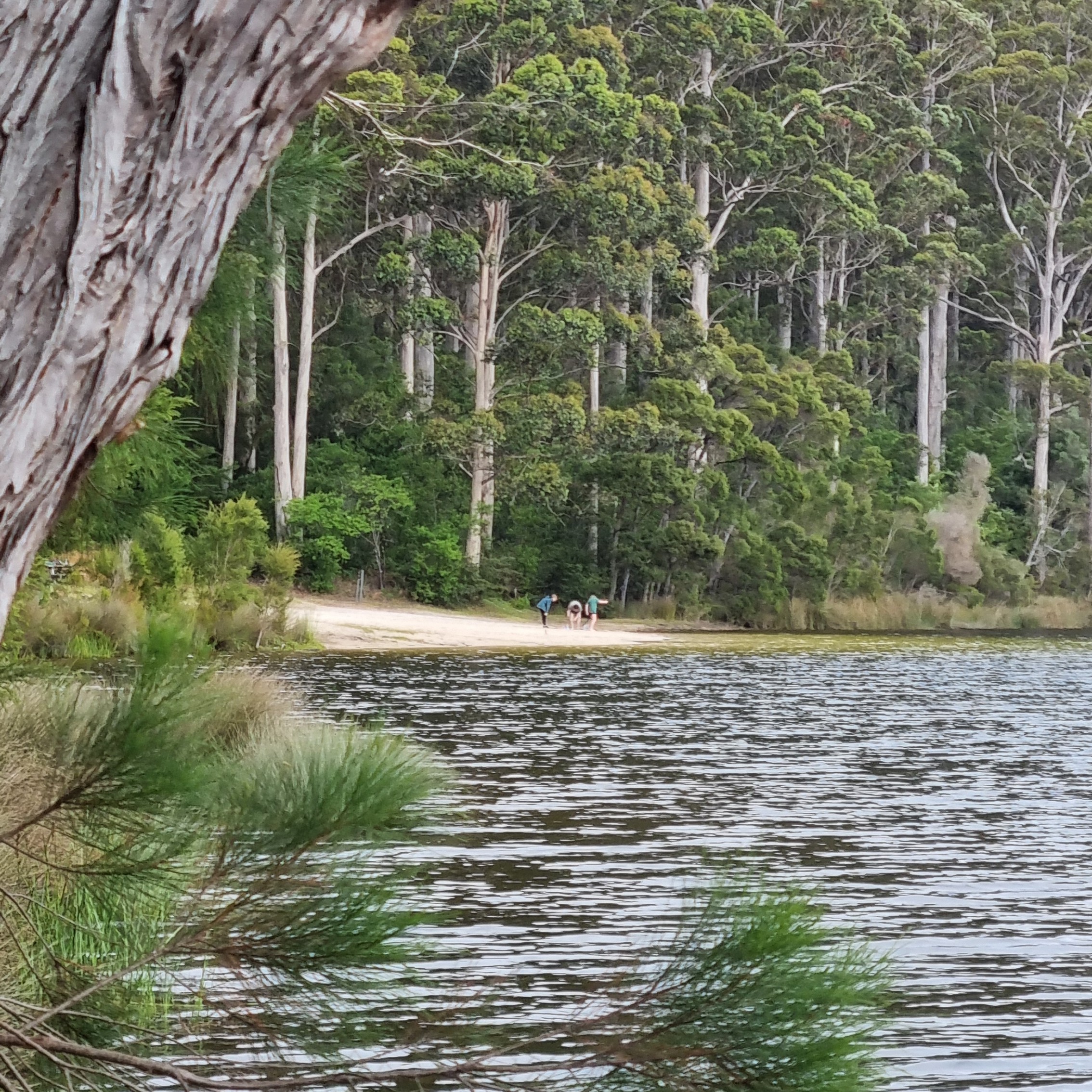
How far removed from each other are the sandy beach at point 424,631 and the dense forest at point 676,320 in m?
1.42

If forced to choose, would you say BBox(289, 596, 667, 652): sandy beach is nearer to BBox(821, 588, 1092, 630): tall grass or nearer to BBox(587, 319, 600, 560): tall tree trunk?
BBox(587, 319, 600, 560): tall tree trunk

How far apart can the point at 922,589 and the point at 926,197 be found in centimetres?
1171

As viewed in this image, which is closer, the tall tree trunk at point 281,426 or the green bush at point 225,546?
the green bush at point 225,546

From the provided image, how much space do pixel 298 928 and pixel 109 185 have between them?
4.46 feet

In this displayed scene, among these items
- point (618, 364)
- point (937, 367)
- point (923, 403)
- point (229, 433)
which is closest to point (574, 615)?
point (229, 433)

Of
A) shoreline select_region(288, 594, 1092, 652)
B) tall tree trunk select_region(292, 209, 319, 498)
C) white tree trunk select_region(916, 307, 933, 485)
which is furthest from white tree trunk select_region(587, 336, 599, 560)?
white tree trunk select_region(916, 307, 933, 485)

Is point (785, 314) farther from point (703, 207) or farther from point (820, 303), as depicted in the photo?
point (703, 207)

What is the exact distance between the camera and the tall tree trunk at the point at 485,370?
120ft

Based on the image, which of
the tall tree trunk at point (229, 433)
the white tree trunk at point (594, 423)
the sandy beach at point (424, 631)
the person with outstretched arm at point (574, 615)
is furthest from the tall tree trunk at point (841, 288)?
the tall tree trunk at point (229, 433)

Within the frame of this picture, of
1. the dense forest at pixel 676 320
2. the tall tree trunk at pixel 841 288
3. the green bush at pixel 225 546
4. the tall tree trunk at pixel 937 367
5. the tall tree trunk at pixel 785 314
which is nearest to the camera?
the green bush at pixel 225 546

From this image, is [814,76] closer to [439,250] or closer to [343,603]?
[439,250]

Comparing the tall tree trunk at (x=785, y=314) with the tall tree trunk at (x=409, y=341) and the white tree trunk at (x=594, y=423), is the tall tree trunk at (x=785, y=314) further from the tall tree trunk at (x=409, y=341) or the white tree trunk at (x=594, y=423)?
the tall tree trunk at (x=409, y=341)

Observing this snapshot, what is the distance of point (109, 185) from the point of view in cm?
192

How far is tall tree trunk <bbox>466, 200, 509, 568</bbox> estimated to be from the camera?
36625 millimetres
